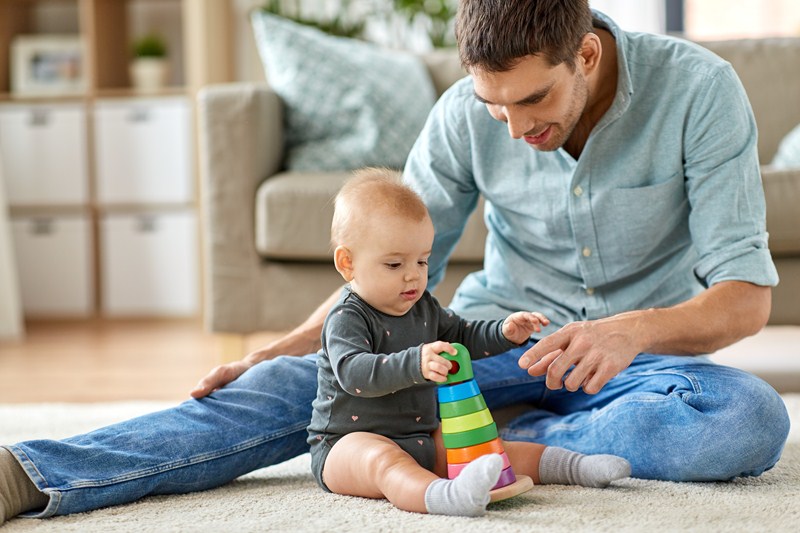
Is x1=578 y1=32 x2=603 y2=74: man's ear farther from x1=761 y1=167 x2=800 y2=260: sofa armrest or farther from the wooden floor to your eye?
the wooden floor

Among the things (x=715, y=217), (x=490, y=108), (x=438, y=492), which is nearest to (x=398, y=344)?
(x=438, y=492)

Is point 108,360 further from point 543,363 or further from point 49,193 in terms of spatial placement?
point 543,363

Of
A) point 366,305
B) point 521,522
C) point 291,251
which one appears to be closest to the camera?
point 521,522

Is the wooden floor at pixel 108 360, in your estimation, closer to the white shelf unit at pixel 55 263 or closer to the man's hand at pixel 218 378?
the white shelf unit at pixel 55 263

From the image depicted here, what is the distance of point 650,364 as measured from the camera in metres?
1.41

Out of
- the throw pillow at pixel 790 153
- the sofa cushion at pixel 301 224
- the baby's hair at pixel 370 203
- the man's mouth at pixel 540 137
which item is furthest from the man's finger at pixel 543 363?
the throw pillow at pixel 790 153

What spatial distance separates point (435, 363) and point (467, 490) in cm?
14

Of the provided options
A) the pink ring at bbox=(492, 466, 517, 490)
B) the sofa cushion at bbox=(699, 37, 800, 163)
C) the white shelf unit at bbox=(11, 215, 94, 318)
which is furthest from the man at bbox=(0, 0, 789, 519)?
the white shelf unit at bbox=(11, 215, 94, 318)

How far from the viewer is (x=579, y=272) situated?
1.50 metres

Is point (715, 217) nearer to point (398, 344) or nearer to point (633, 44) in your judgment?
point (633, 44)

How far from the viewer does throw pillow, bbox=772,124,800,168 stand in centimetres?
236

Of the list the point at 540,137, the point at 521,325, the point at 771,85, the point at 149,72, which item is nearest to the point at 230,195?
the point at 540,137

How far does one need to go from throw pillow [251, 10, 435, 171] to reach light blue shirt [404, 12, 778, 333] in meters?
1.00

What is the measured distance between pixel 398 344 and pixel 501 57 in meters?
0.38
